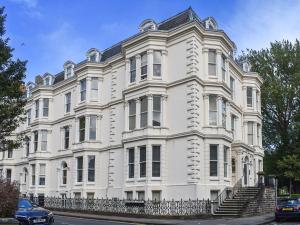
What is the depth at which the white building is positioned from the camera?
3412cm

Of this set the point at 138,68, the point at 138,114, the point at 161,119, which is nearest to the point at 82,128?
the point at 138,114

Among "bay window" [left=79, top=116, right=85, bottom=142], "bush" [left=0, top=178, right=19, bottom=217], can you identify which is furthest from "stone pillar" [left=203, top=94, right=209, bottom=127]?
"bush" [left=0, top=178, right=19, bottom=217]

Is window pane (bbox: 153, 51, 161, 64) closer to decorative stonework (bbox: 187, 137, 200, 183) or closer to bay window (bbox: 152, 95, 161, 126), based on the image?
bay window (bbox: 152, 95, 161, 126)

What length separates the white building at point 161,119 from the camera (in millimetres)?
34125

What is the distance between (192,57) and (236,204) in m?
11.2

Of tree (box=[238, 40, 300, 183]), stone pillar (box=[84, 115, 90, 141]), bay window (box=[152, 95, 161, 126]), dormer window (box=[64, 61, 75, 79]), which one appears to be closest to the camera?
bay window (box=[152, 95, 161, 126])

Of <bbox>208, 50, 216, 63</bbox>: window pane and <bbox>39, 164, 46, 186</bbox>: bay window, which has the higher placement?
<bbox>208, 50, 216, 63</bbox>: window pane

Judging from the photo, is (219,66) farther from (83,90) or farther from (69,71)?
(69,71)

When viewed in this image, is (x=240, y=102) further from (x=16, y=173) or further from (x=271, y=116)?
(x=16, y=173)

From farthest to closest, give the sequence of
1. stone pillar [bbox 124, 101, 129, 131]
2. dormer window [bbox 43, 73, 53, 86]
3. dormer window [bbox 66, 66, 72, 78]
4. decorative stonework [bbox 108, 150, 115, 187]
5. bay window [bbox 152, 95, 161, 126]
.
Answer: dormer window [bbox 43, 73, 53, 86] < dormer window [bbox 66, 66, 72, 78] < decorative stonework [bbox 108, 150, 115, 187] < stone pillar [bbox 124, 101, 129, 131] < bay window [bbox 152, 95, 161, 126]

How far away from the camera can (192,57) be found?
34406 mm

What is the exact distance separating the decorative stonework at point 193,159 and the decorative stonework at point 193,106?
3.37 ft

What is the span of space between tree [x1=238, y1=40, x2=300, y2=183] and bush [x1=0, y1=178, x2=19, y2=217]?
3870 centimetres

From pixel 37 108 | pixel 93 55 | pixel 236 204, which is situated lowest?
pixel 236 204
